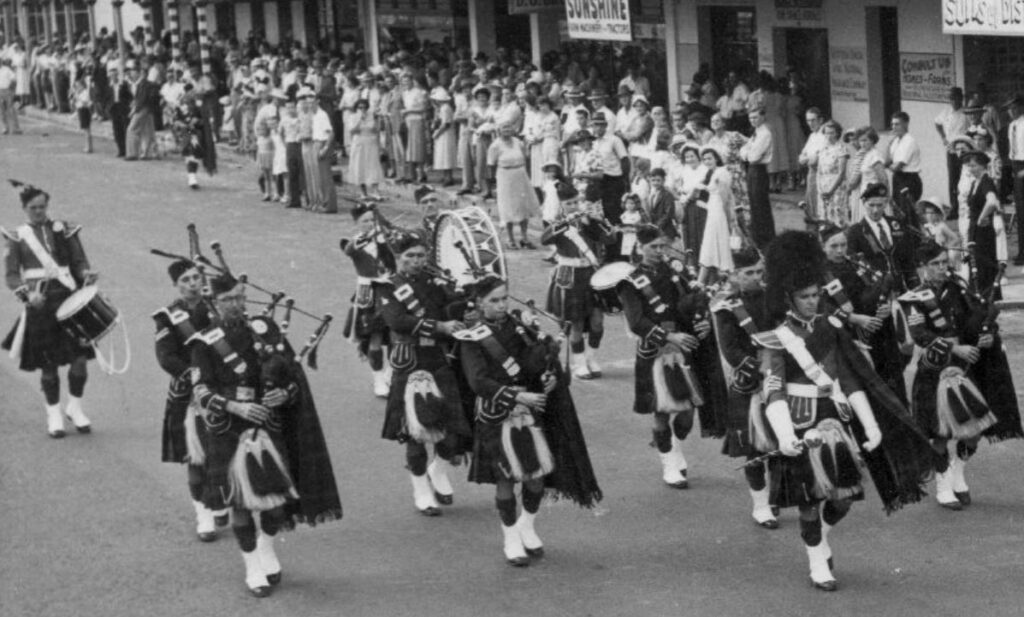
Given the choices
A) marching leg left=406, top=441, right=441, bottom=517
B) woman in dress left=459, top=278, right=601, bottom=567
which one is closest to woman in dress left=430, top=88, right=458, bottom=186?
marching leg left=406, top=441, right=441, bottom=517

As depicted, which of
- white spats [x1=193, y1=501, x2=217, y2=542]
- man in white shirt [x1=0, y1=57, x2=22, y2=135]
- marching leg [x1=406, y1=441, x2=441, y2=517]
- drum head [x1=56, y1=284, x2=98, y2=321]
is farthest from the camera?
man in white shirt [x1=0, y1=57, x2=22, y2=135]

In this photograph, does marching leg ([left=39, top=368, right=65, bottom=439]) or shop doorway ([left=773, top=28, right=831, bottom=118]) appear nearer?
→ marching leg ([left=39, top=368, right=65, bottom=439])

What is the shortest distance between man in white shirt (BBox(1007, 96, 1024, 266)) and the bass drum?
748 centimetres

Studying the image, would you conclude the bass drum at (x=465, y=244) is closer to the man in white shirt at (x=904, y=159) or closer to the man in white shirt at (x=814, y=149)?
the man in white shirt at (x=904, y=159)

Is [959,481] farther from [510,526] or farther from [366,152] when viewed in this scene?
[366,152]

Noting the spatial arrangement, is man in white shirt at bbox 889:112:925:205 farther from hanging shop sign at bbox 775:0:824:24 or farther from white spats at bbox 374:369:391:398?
white spats at bbox 374:369:391:398

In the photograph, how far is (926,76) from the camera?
22781mm

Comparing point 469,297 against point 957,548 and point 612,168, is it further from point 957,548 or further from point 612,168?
point 612,168

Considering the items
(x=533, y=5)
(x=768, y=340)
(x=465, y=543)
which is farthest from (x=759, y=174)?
(x=768, y=340)

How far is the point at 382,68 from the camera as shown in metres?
30.3

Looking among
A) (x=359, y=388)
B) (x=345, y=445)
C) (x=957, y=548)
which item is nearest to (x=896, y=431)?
(x=957, y=548)

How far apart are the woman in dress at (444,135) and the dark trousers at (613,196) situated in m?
5.16

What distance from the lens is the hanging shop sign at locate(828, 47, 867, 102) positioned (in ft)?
78.7

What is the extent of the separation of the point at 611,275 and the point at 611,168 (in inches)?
369
